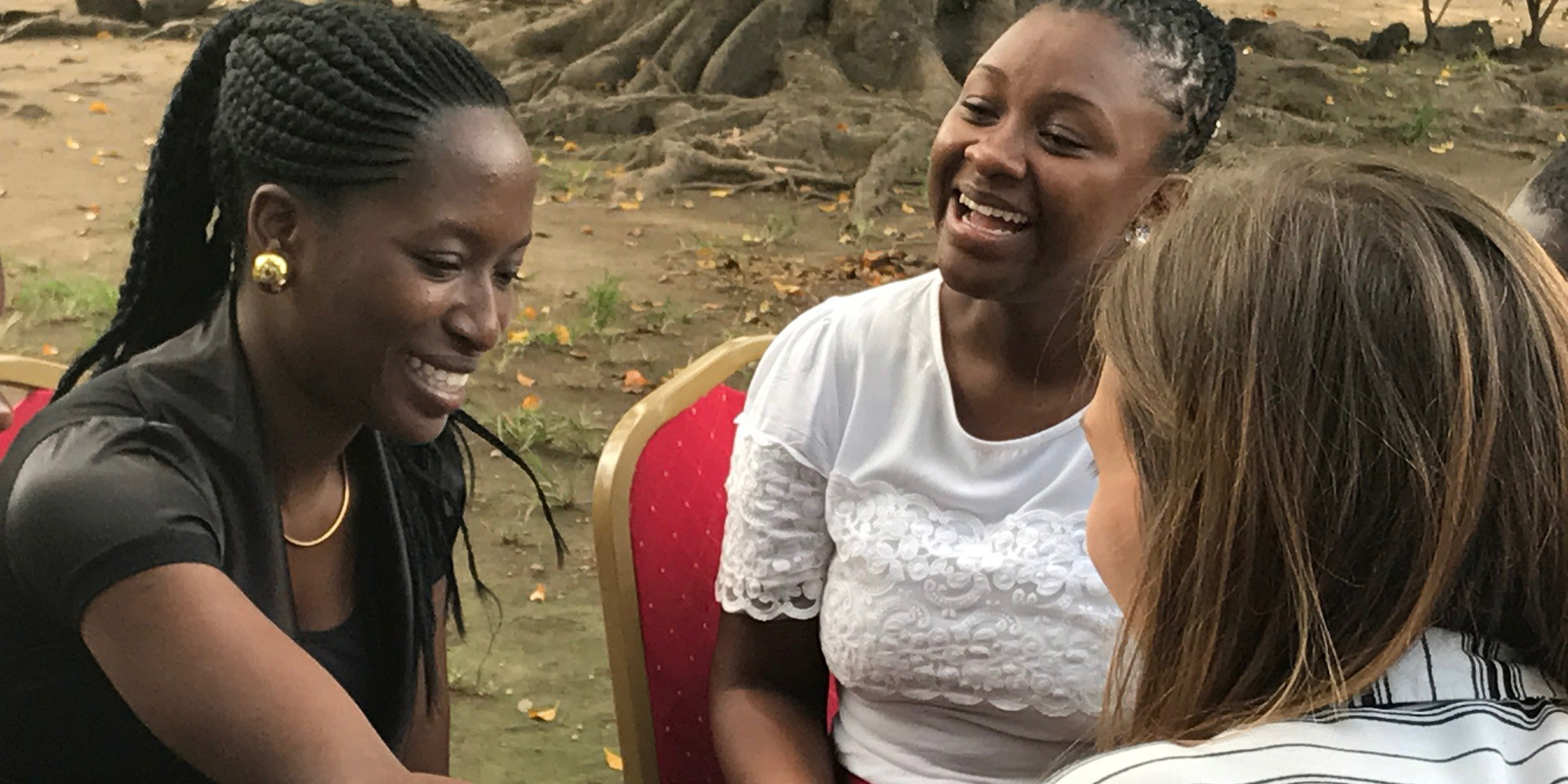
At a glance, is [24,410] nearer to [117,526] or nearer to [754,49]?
[117,526]

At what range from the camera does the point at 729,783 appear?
2086 millimetres

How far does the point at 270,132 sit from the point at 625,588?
2.43ft

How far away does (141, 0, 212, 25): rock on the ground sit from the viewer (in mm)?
11766

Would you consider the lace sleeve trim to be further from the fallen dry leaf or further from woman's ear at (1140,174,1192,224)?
the fallen dry leaf

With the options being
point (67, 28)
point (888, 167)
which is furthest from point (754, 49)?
point (67, 28)

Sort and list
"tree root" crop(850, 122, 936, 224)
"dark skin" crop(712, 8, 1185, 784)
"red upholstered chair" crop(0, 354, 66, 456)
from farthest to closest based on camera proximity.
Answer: "tree root" crop(850, 122, 936, 224)
"red upholstered chair" crop(0, 354, 66, 456)
"dark skin" crop(712, 8, 1185, 784)

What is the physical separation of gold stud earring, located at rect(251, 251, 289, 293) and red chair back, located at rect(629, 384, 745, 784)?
582mm

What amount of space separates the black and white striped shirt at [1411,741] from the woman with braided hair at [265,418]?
0.84 metres

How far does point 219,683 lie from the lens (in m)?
1.57

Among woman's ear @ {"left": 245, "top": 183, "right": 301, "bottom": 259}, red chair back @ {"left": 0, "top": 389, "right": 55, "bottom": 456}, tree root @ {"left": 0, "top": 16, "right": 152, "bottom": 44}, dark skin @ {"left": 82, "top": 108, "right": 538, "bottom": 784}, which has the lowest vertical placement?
tree root @ {"left": 0, "top": 16, "right": 152, "bottom": 44}

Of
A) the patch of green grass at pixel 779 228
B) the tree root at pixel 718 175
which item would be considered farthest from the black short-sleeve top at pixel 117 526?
the tree root at pixel 718 175

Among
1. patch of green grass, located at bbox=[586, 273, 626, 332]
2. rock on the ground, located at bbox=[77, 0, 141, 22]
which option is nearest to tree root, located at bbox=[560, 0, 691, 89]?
patch of green grass, located at bbox=[586, 273, 626, 332]

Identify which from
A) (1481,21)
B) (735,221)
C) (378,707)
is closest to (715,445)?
(378,707)

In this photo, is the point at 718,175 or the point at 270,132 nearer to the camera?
the point at 270,132
